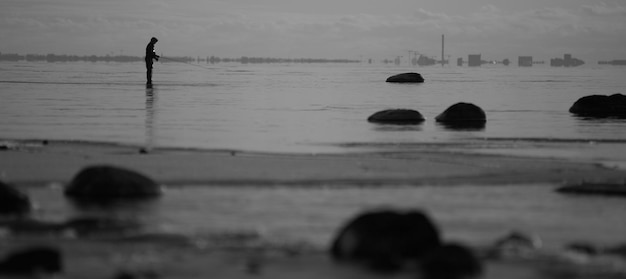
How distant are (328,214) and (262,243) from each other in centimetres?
205

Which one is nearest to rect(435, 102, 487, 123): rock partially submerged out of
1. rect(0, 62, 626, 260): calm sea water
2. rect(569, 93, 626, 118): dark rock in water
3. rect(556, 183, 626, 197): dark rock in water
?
rect(0, 62, 626, 260): calm sea water

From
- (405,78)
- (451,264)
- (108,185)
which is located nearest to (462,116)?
(108,185)

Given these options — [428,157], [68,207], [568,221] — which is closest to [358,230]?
[568,221]

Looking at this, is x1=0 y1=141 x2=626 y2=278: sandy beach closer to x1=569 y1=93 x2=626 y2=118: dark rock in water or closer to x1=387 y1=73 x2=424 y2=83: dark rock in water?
x1=569 y1=93 x2=626 y2=118: dark rock in water

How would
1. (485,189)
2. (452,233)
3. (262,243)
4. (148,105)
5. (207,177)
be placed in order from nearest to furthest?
(262,243)
(452,233)
(485,189)
(207,177)
(148,105)

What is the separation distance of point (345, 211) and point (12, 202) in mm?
3642

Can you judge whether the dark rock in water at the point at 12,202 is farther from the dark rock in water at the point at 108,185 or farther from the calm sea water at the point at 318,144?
the dark rock in water at the point at 108,185

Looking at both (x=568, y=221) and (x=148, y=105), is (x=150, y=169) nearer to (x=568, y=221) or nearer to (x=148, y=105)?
(x=568, y=221)

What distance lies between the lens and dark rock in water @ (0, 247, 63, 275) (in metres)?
9.01

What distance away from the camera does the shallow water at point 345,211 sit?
11.4 metres

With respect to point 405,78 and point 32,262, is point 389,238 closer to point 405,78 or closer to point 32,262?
point 32,262

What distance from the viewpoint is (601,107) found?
39.5 m

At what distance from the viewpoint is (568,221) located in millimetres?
12344

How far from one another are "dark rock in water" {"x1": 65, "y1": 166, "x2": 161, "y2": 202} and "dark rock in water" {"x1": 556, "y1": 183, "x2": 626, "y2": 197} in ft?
17.2
